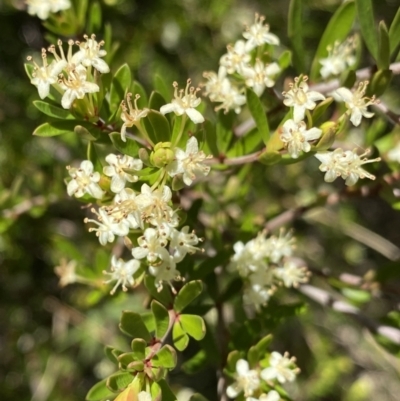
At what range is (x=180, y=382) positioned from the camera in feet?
7.29

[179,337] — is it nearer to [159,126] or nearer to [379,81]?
[159,126]

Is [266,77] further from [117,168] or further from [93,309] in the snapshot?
[93,309]

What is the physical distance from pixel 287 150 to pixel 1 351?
179cm

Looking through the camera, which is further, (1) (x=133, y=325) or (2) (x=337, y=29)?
(2) (x=337, y=29)

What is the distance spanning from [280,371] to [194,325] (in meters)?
0.23

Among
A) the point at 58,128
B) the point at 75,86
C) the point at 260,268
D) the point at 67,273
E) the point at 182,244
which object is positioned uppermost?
the point at 75,86

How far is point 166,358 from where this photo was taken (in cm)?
86

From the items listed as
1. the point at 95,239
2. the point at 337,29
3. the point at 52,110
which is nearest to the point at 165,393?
the point at 52,110

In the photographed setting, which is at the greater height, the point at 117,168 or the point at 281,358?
the point at 117,168

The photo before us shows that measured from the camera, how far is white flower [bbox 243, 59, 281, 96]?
3.45ft

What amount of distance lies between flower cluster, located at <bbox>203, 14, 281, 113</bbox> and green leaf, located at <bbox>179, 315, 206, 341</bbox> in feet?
1.41

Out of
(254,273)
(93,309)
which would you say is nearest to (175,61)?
(93,309)

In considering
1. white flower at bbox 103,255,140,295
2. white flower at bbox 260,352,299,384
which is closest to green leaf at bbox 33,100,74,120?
white flower at bbox 103,255,140,295

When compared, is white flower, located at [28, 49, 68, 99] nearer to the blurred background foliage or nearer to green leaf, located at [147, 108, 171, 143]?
green leaf, located at [147, 108, 171, 143]
